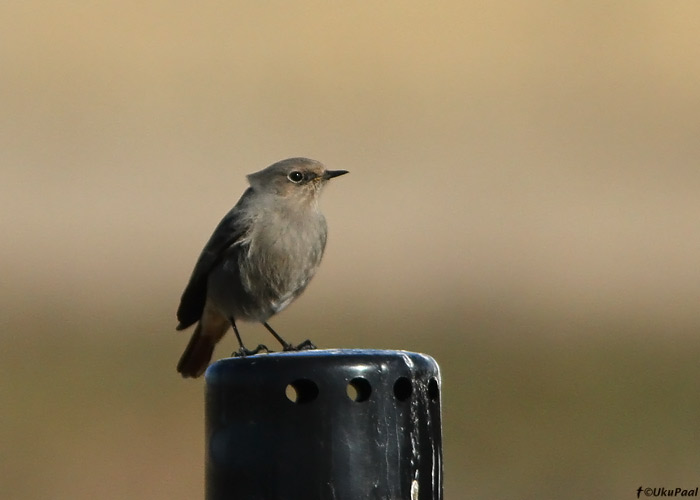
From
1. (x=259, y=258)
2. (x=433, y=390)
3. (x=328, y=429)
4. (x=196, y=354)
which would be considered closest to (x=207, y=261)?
(x=259, y=258)

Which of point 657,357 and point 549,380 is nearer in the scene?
point 549,380

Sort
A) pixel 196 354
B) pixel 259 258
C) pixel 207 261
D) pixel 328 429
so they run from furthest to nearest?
pixel 196 354
pixel 207 261
pixel 259 258
pixel 328 429

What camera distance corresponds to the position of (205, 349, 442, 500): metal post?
3217mm

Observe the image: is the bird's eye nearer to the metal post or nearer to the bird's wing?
the bird's wing

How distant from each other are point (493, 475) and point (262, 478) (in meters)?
6.80

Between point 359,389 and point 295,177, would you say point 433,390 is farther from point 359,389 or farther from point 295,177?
point 295,177

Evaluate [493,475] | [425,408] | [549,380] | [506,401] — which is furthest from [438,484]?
[549,380]

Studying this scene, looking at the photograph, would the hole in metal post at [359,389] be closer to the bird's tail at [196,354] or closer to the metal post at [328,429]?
the metal post at [328,429]

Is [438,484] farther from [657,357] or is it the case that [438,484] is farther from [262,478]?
[657,357]

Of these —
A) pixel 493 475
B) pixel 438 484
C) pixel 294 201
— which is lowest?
pixel 493 475

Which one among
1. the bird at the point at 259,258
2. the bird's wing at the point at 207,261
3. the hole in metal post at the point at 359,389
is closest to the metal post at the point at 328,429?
the hole in metal post at the point at 359,389

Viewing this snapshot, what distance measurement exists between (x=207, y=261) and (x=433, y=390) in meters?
3.41

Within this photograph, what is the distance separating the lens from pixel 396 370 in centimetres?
329

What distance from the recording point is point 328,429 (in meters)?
3.23
